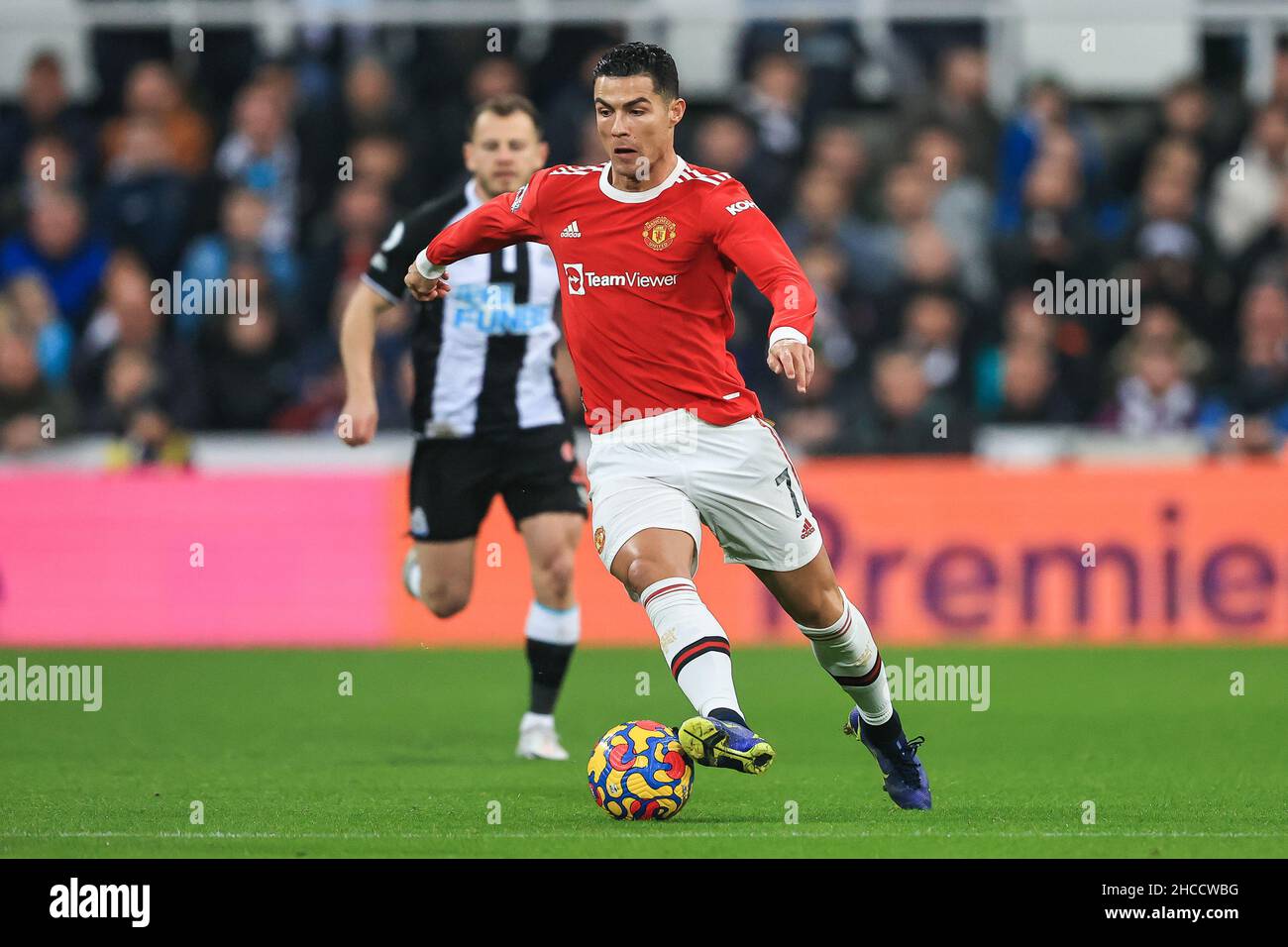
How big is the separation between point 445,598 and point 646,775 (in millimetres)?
2762

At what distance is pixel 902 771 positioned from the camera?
24.5 ft

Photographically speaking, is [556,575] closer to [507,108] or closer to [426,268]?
[507,108]

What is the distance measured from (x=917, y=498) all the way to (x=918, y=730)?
13.6 ft

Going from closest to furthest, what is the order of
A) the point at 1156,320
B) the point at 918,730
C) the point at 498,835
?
1. the point at 498,835
2. the point at 918,730
3. the point at 1156,320

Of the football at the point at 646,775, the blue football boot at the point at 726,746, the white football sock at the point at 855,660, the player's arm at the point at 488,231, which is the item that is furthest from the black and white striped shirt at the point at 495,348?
the blue football boot at the point at 726,746

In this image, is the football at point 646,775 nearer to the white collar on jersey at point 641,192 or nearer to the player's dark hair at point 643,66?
the white collar on jersey at point 641,192

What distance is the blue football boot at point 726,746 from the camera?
6383 mm

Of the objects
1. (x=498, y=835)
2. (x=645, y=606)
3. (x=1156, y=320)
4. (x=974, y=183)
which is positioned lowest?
(x=498, y=835)

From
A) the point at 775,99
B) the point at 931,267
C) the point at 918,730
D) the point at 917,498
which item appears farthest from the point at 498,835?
the point at 775,99

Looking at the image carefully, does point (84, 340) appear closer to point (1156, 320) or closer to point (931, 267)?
point (931, 267)

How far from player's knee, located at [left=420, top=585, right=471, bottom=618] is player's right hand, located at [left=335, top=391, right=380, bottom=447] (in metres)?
0.97

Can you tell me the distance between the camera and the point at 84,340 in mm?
16172

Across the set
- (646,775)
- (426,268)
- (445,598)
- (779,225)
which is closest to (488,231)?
(426,268)

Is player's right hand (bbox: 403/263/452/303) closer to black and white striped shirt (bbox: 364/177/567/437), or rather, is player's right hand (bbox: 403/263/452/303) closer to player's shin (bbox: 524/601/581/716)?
black and white striped shirt (bbox: 364/177/567/437)
